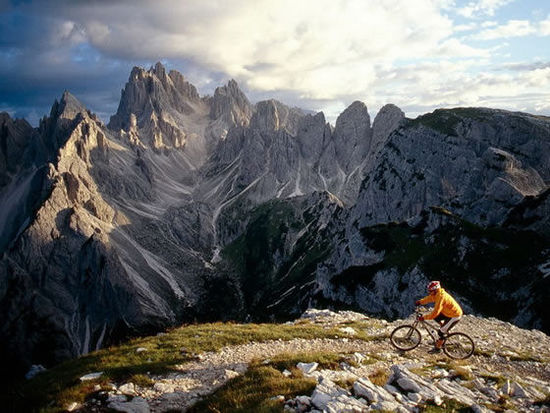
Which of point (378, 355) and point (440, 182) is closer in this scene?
point (378, 355)

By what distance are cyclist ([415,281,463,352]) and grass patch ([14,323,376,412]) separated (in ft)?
17.5

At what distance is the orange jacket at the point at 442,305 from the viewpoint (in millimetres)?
20641

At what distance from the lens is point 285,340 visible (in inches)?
938

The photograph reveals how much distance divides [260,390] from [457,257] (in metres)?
75.3

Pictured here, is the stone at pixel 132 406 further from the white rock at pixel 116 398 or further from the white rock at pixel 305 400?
the white rock at pixel 305 400

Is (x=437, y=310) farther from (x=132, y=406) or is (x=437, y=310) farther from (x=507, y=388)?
(x=132, y=406)

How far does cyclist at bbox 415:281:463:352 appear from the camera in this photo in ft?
67.8

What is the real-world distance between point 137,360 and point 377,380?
11.5 m

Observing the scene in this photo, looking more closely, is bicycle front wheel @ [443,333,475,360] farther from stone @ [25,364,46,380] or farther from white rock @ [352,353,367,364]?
stone @ [25,364,46,380]

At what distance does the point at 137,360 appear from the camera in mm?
18781

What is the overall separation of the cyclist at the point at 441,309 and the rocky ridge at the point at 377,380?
1.65 metres

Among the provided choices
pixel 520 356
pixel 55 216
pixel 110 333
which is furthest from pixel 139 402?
pixel 55 216

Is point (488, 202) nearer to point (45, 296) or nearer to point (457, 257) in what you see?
point (457, 257)

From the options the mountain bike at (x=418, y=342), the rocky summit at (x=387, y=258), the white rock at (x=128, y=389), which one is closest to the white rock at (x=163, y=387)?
the white rock at (x=128, y=389)
